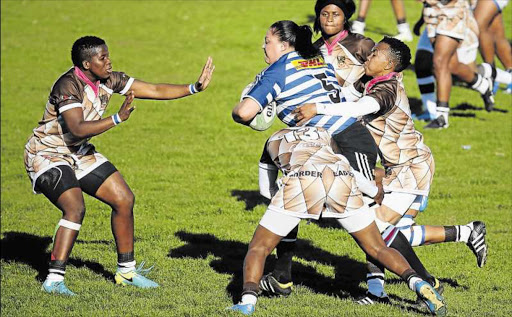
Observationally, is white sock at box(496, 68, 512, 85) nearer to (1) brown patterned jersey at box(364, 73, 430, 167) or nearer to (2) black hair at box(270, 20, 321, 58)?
(1) brown patterned jersey at box(364, 73, 430, 167)

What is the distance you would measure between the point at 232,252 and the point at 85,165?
2077 mm

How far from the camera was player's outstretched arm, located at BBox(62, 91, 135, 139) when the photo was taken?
6508mm

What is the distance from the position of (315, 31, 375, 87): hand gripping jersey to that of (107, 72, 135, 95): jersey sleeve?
68.4 inches

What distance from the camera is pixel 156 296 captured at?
23.3 feet

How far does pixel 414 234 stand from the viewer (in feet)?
23.7

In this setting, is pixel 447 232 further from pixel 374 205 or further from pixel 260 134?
pixel 260 134

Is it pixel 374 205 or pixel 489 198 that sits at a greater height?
pixel 374 205

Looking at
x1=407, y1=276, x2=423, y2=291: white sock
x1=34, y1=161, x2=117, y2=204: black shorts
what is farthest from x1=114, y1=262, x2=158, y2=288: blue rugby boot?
x1=407, y1=276, x2=423, y2=291: white sock

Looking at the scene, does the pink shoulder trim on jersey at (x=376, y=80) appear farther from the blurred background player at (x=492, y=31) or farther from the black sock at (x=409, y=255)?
the blurred background player at (x=492, y=31)

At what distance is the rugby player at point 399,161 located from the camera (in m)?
6.80

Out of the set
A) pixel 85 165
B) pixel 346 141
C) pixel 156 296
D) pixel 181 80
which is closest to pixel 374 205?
pixel 346 141

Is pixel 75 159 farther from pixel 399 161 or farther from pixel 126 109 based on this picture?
pixel 399 161

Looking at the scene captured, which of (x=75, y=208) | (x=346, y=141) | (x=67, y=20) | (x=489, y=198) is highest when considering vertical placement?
(x=346, y=141)

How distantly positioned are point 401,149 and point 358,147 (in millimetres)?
612
